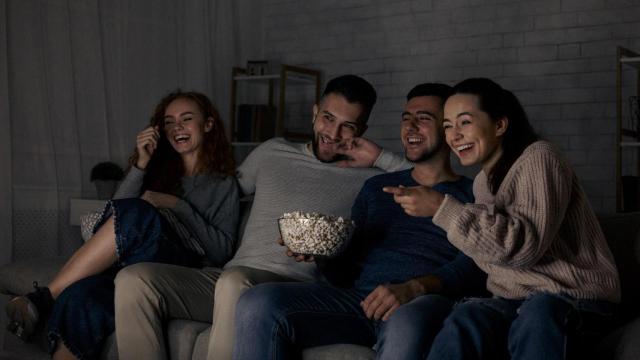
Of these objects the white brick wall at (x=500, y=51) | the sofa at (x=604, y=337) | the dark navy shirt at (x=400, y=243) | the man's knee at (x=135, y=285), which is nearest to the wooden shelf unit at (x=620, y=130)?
the white brick wall at (x=500, y=51)

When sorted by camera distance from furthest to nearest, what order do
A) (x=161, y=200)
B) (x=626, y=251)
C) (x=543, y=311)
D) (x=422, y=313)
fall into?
(x=161, y=200) < (x=626, y=251) < (x=422, y=313) < (x=543, y=311)

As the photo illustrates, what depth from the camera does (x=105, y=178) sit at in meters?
4.44

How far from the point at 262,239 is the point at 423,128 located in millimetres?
678

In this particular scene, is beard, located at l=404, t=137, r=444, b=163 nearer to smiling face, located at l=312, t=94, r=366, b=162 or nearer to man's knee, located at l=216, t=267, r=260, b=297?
smiling face, located at l=312, t=94, r=366, b=162

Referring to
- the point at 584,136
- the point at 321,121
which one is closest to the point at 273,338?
the point at 321,121

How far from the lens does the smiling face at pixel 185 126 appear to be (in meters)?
3.25

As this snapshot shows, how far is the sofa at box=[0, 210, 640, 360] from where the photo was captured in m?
1.97

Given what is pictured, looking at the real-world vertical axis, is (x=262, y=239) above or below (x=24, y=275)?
above

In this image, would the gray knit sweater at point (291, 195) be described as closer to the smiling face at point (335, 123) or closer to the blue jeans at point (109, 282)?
the smiling face at point (335, 123)

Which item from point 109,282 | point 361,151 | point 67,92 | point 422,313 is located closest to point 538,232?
point 422,313

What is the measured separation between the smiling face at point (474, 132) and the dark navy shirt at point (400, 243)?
318mm

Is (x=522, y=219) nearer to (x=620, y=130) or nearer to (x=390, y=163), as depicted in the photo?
(x=390, y=163)

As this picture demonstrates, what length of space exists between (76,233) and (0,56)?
3.30 feet

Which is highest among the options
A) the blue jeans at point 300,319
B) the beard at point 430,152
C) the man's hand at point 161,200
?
the beard at point 430,152
